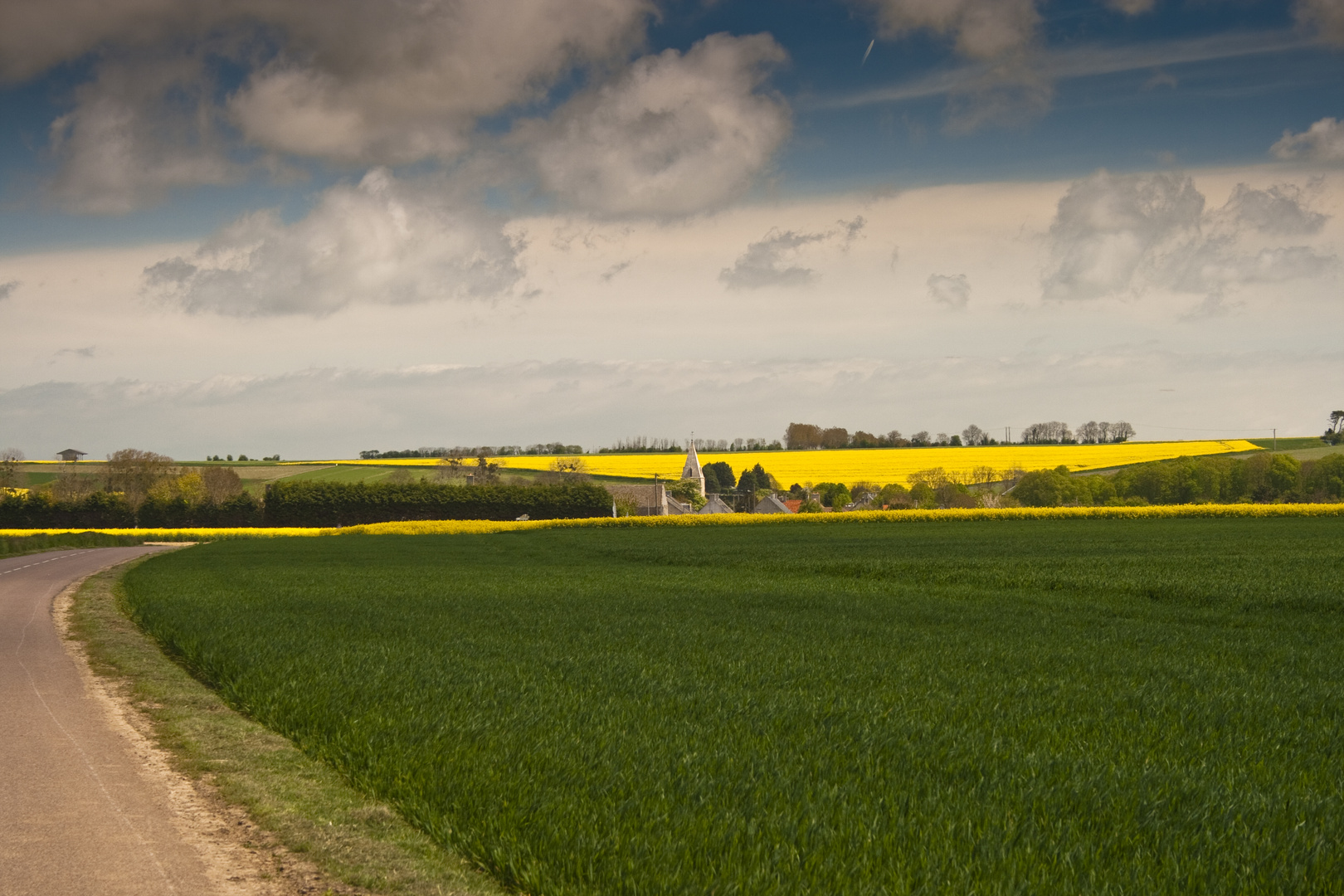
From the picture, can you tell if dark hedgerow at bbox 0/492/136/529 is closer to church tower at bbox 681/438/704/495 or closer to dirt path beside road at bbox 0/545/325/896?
church tower at bbox 681/438/704/495

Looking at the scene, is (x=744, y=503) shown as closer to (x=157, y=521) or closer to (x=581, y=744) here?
(x=157, y=521)

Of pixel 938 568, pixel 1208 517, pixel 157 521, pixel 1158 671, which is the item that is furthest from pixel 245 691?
pixel 157 521

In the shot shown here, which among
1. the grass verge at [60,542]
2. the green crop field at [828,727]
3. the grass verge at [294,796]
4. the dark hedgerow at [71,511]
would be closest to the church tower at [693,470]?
the dark hedgerow at [71,511]

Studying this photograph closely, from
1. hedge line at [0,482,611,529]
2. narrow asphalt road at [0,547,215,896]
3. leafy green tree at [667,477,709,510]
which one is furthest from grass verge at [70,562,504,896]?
leafy green tree at [667,477,709,510]

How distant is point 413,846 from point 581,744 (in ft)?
6.71

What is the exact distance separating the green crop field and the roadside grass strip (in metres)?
46.6

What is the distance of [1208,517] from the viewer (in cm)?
6562

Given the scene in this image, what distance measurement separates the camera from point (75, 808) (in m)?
6.89

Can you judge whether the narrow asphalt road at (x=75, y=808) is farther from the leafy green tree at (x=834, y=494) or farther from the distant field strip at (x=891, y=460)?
the leafy green tree at (x=834, y=494)

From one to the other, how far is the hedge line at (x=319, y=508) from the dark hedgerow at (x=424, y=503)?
0.09 metres

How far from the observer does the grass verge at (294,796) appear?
18.9 ft

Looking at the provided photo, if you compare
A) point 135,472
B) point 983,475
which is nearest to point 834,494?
point 983,475

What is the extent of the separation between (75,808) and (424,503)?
102 m

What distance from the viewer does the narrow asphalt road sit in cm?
561
